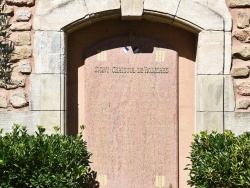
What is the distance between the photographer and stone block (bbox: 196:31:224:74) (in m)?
5.91

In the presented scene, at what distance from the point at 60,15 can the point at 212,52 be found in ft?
5.64

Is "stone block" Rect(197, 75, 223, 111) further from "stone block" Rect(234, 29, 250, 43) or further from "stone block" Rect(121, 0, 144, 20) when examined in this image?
"stone block" Rect(121, 0, 144, 20)

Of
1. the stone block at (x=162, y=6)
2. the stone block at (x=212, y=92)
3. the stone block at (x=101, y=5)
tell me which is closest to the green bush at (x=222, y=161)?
the stone block at (x=212, y=92)

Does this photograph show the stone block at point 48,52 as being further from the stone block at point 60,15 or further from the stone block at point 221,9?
the stone block at point 221,9

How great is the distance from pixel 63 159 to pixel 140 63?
1.54m

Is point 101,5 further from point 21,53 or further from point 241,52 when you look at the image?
point 241,52

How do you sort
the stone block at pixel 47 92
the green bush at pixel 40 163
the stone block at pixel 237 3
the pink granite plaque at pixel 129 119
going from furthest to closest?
1. the pink granite plaque at pixel 129 119
2. the stone block at pixel 237 3
3. the stone block at pixel 47 92
4. the green bush at pixel 40 163

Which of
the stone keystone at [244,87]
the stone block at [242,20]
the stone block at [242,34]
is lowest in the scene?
the stone keystone at [244,87]

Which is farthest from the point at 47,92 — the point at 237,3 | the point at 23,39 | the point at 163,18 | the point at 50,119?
the point at 237,3

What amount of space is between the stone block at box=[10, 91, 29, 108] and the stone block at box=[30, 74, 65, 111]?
0.26ft

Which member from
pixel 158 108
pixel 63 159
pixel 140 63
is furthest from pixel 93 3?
pixel 63 159

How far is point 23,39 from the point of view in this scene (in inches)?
232

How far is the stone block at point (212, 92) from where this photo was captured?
5.88 meters

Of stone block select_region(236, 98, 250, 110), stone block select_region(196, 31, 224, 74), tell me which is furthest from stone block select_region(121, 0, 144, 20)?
stone block select_region(236, 98, 250, 110)
